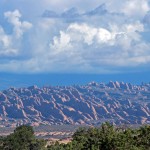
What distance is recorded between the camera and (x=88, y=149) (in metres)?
119

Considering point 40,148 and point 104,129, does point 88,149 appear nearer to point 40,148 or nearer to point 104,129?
point 104,129

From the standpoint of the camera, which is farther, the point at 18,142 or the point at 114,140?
the point at 18,142

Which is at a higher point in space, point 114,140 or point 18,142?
point 114,140

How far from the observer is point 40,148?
632ft

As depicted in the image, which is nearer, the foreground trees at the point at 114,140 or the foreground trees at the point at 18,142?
the foreground trees at the point at 114,140

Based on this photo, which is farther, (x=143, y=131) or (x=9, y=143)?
(x=9, y=143)

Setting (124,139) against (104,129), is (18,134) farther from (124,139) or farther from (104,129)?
(124,139)

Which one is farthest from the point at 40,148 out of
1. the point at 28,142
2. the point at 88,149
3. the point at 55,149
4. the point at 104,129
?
the point at 88,149

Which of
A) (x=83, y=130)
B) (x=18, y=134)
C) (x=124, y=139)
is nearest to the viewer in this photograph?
(x=124, y=139)

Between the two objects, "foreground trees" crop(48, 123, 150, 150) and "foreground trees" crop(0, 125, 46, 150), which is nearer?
"foreground trees" crop(48, 123, 150, 150)

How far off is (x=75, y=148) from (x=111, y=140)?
14.7 metres

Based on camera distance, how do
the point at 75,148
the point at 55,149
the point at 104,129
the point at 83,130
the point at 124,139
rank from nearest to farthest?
the point at 124,139
the point at 75,148
the point at 104,129
the point at 55,149
the point at 83,130

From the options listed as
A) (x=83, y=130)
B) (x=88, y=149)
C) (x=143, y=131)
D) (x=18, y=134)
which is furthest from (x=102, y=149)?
(x=18, y=134)

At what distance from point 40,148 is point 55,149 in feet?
142
